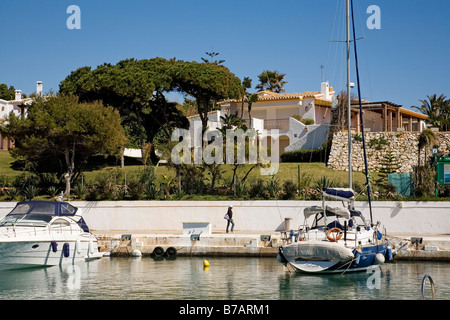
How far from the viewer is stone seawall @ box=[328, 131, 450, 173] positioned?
43094 mm

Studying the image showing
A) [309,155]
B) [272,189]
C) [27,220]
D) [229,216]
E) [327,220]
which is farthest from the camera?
[309,155]

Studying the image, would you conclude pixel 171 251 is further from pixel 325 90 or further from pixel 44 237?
pixel 325 90

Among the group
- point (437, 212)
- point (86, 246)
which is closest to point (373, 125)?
point (437, 212)

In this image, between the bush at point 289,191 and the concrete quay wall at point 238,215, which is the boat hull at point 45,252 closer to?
the concrete quay wall at point 238,215

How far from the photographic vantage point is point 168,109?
50281 millimetres

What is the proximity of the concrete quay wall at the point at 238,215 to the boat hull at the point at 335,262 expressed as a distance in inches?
309

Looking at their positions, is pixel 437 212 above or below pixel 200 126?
below

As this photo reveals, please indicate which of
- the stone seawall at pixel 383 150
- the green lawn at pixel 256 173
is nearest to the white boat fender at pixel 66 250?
the green lawn at pixel 256 173

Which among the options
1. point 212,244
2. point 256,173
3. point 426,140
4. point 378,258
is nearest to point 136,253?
point 212,244

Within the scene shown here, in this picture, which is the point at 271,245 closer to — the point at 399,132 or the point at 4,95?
the point at 399,132

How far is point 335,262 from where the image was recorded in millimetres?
21734

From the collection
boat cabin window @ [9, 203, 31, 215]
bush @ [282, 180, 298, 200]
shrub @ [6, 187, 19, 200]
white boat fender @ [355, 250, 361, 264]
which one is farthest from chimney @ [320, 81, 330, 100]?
boat cabin window @ [9, 203, 31, 215]

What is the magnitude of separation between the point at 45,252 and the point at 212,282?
25.3 feet
